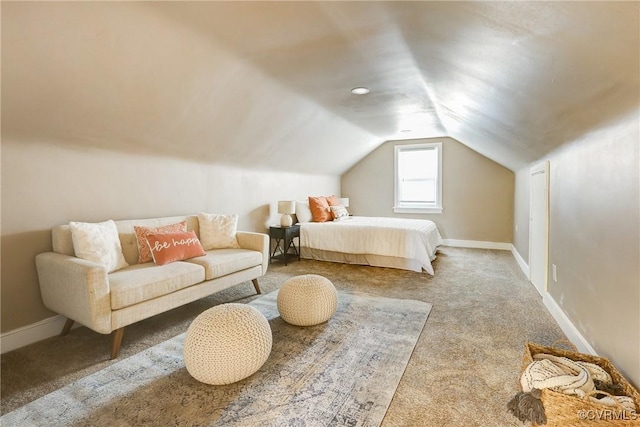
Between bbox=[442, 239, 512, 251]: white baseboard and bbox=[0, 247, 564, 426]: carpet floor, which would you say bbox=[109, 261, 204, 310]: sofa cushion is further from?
bbox=[442, 239, 512, 251]: white baseboard

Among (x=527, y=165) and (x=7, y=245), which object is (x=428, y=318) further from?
(x=7, y=245)

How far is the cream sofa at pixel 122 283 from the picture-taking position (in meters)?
2.19

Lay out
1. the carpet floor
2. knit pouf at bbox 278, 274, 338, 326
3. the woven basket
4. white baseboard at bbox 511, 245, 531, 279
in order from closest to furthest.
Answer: the woven basket
the carpet floor
knit pouf at bbox 278, 274, 338, 326
white baseboard at bbox 511, 245, 531, 279

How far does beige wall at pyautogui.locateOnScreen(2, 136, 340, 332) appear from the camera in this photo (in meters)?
2.45

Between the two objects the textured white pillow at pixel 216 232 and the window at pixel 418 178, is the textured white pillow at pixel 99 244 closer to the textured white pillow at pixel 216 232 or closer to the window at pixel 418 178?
the textured white pillow at pixel 216 232

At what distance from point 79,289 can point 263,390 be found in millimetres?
1448

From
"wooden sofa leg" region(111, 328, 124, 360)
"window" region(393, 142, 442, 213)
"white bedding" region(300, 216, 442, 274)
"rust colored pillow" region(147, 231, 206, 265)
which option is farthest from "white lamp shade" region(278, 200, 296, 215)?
"wooden sofa leg" region(111, 328, 124, 360)

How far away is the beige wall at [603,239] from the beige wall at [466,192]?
3.38m

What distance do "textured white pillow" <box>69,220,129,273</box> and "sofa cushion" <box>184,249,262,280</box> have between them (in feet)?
1.93

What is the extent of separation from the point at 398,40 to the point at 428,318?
2.24m

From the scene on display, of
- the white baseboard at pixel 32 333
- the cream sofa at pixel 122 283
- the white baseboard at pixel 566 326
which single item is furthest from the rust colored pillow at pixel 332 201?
the white baseboard at pixel 32 333

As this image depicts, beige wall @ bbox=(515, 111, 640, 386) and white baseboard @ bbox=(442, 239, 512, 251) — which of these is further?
white baseboard @ bbox=(442, 239, 512, 251)

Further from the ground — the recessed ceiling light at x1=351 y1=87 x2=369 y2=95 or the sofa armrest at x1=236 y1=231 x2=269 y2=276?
the recessed ceiling light at x1=351 y1=87 x2=369 y2=95

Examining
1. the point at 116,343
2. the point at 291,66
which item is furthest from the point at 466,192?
the point at 116,343
